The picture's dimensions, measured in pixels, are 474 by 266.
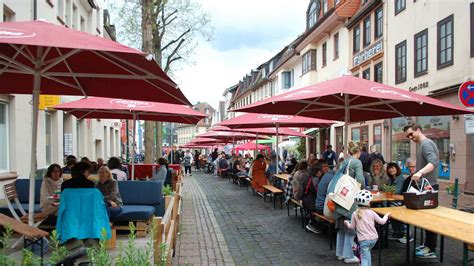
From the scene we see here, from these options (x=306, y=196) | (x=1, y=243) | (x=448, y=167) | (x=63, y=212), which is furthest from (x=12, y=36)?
(x=448, y=167)

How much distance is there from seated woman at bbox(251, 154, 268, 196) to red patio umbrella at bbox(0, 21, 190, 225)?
8.18 metres

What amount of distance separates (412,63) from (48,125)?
1490 centimetres

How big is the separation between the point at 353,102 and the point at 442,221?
3996 mm

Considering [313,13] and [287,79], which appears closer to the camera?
[313,13]

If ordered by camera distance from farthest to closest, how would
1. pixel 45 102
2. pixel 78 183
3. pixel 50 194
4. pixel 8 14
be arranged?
pixel 45 102
pixel 8 14
pixel 50 194
pixel 78 183

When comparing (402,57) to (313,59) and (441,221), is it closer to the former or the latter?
(313,59)

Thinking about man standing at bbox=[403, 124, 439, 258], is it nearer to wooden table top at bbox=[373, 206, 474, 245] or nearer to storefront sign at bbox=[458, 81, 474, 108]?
wooden table top at bbox=[373, 206, 474, 245]

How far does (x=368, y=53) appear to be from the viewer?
24.5m

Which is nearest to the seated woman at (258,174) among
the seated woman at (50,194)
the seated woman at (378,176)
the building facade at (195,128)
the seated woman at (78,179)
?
the seated woman at (378,176)

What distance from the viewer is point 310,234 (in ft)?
28.5

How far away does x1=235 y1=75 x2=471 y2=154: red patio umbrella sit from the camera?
22.6 ft

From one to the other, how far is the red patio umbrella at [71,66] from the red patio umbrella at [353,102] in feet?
7.14

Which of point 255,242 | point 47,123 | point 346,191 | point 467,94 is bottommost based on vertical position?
point 255,242

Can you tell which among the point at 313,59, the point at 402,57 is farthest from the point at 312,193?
the point at 313,59
